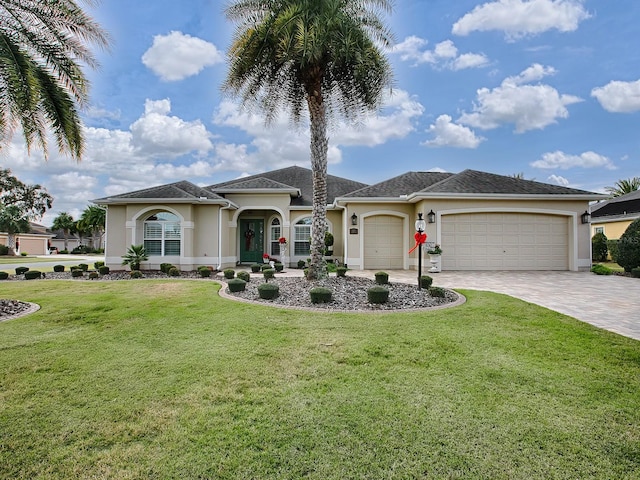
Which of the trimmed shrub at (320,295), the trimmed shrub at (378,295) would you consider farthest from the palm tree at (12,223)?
the trimmed shrub at (378,295)

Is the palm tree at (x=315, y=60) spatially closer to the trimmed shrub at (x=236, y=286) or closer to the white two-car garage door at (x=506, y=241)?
the trimmed shrub at (x=236, y=286)

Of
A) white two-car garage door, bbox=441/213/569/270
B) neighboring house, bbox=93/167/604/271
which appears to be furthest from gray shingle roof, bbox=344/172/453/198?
white two-car garage door, bbox=441/213/569/270

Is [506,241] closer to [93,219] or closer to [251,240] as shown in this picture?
[251,240]

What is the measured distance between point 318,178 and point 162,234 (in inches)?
365

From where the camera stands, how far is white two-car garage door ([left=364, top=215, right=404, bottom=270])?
53.9 ft

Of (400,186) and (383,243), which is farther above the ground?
(400,186)

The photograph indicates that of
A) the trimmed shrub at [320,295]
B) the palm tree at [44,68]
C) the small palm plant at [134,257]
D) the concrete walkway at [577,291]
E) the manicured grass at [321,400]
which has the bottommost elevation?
the manicured grass at [321,400]

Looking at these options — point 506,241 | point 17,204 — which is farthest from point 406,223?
point 17,204

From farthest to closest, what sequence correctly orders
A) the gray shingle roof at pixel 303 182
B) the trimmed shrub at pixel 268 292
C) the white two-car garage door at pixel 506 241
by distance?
the gray shingle roof at pixel 303 182 < the white two-car garage door at pixel 506 241 < the trimmed shrub at pixel 268 292

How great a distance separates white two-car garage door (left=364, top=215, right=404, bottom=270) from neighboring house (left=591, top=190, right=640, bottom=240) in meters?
15.8

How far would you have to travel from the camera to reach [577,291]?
943 centimetres

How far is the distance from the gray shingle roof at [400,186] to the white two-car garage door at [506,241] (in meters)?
2.80

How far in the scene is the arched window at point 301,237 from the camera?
18625 mm

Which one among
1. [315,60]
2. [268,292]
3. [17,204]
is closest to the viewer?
[268,292]
